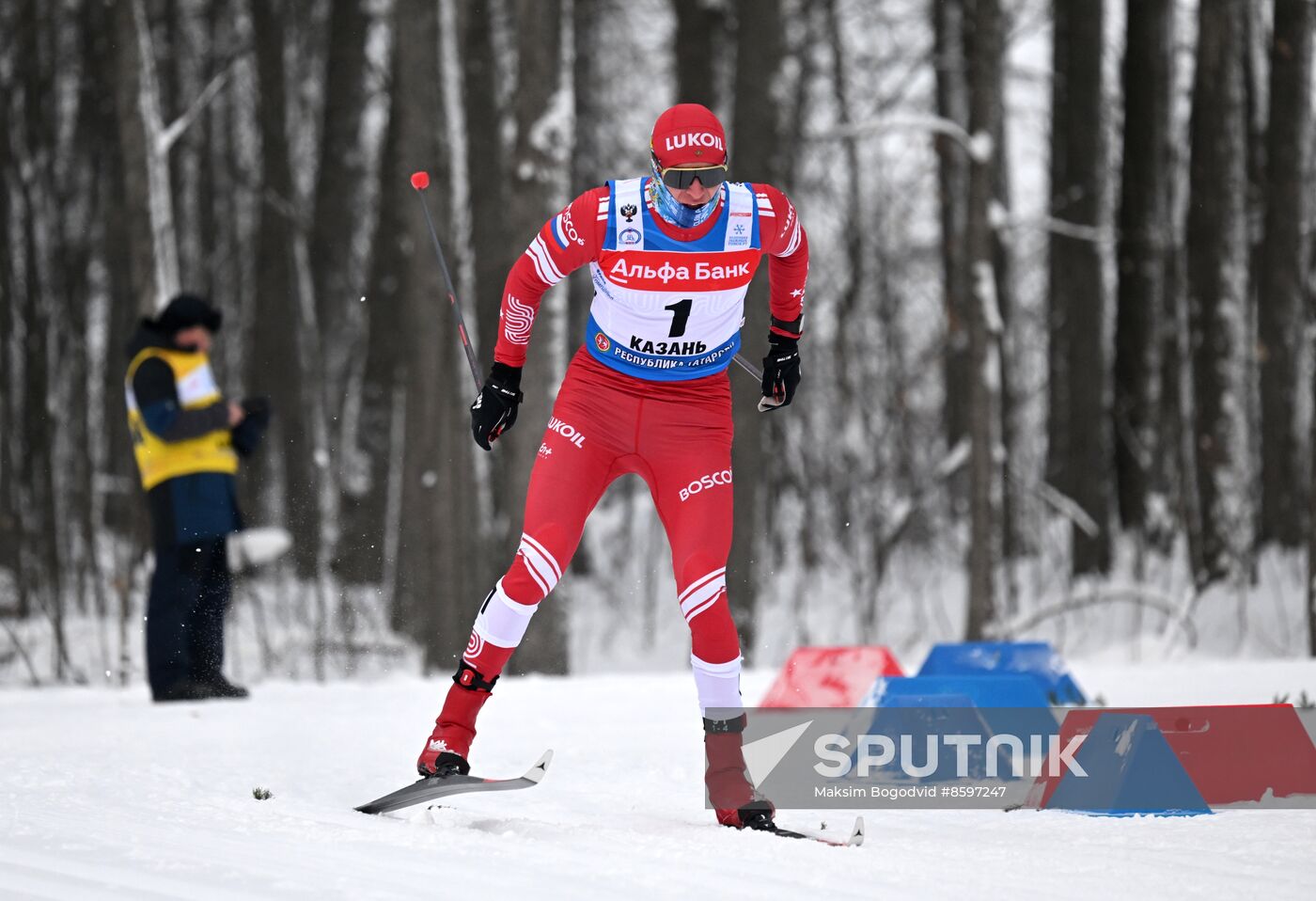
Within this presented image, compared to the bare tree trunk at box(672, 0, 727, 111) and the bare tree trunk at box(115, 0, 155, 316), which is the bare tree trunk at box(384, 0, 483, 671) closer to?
the bare tree trunk at box(115, 0, 155, 316)

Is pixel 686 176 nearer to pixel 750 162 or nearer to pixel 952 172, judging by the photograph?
pixel 750 162

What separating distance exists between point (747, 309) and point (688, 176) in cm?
602

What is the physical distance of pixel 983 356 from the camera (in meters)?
10.2

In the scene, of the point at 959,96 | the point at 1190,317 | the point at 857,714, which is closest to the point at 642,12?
the point at 959,96

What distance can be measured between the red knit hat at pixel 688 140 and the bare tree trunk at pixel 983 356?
20.0 feet

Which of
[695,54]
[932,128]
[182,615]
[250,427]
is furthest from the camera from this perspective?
[695,54]

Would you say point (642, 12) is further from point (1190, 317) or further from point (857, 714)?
point (857, 714)

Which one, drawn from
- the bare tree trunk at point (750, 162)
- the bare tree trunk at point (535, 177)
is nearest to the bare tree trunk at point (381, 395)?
the bare tree trunk at point (750, 162)

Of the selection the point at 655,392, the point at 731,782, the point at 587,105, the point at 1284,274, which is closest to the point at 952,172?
the point at 1284,274

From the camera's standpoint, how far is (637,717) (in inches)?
264

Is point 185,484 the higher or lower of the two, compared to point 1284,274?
lower

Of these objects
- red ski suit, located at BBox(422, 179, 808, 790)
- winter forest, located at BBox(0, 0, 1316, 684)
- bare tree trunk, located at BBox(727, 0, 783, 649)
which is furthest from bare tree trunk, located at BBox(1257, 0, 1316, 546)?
red ski suit, located at BBox(422, 179, 808, 790)

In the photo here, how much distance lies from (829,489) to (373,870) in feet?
37.2

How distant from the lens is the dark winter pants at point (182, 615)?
23.7ft
